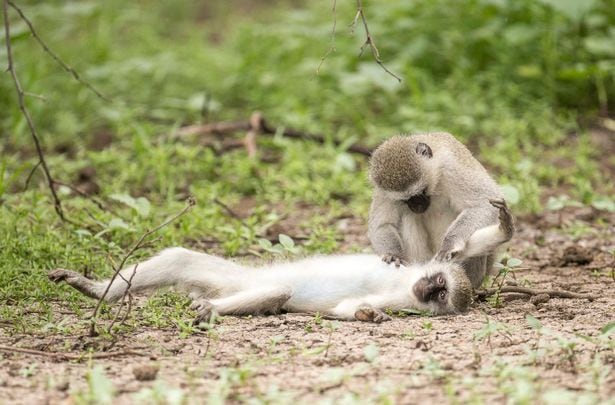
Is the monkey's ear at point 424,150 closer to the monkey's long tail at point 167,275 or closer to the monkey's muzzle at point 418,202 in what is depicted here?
the monkey's muzzle at point 418,202

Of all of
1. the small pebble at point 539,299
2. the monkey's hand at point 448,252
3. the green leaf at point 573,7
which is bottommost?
the small pebble at point 539,299

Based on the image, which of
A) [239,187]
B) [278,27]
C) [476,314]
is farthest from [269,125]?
[476,314]

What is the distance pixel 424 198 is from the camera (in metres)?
6.34

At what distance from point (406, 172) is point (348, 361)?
192 centimetres

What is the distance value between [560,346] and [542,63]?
23.4ft

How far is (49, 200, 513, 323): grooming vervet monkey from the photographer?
5.62 metres

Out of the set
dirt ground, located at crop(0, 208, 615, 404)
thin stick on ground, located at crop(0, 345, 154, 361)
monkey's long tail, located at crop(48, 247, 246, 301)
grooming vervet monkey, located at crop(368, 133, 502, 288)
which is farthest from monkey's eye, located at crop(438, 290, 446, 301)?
thin stick on ground, located at crop(0, 345, 154, 361)

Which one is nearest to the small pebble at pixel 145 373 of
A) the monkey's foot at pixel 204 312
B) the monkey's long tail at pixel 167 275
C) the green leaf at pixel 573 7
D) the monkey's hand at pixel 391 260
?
the monkey's foot at pixel 204 312

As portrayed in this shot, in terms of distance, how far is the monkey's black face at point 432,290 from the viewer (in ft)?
18.4

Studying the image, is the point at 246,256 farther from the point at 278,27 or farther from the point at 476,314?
the point at 278,27

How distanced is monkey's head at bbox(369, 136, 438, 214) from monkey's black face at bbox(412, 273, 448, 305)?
77 centimetres

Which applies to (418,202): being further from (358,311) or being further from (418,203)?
(358,311)

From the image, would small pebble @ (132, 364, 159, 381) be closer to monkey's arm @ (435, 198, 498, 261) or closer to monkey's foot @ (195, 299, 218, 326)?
monkey's foot @ (195, 299, 218, 326)

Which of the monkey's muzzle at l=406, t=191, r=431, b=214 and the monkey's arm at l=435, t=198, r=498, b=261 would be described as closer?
the monkey's arm at l=435, t=198, r=498, b=261
